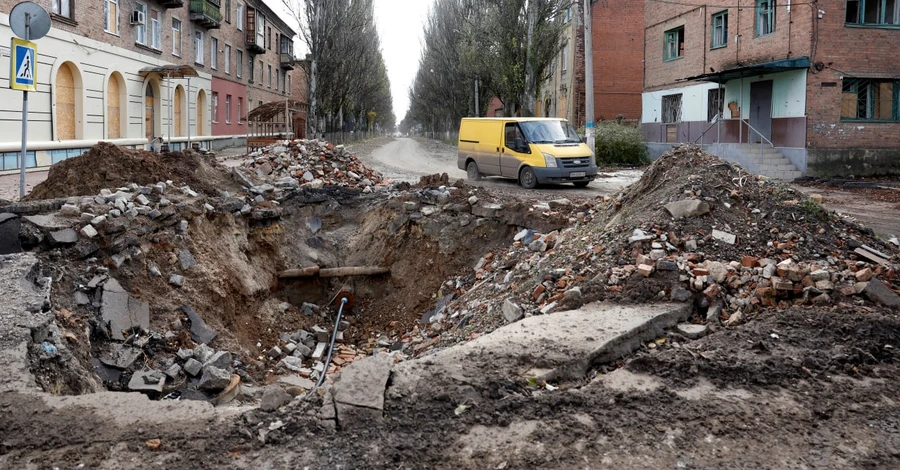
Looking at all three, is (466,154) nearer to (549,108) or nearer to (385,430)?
(385,430)

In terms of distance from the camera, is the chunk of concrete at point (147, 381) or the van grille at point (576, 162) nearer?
the chunk of concrete at point (147, 381)

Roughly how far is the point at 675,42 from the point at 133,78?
886 inches

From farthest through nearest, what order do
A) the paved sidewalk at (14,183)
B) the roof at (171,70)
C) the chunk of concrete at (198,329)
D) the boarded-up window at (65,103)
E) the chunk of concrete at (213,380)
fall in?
the roof at (171,70), the boarded-up window at (65,103), the paved sidewalk at (14,183), the chunk of concrete at (198,329), the chunk of concrete at (213,380)

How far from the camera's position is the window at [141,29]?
26.0 meters

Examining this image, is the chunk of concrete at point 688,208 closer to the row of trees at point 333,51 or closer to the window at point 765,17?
the window at point 765,17

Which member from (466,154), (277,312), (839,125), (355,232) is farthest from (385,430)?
(839,125)

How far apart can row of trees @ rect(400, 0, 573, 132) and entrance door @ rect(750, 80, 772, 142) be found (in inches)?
341

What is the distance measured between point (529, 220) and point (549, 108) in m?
37.1

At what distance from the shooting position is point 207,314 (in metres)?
8.71

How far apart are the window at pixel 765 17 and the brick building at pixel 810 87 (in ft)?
0.11

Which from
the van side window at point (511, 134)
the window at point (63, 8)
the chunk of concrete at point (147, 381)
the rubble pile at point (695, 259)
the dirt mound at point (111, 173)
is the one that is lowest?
the chunk of concrete at point (147, 381)

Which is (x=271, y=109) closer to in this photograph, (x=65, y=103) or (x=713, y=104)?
(x=65, y=103)

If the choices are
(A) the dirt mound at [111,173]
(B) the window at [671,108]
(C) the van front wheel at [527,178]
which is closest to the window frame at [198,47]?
(C) the van front wheel at [527,178]

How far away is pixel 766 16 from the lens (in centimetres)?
2395
